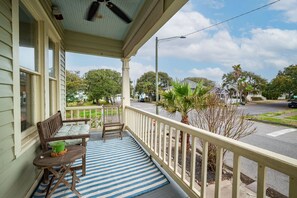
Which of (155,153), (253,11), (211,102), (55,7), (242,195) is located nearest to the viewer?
(242,195)

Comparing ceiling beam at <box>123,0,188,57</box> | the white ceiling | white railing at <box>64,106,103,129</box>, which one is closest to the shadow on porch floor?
white railing at <box>64,106,103,129</box>

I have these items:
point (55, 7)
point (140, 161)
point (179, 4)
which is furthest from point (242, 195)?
point (55, 7)

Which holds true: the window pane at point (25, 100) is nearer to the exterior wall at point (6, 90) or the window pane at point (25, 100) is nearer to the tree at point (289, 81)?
the exterior wall at point (6, 90)

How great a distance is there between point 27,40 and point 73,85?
21.2ft

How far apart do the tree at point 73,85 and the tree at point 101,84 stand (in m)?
0.37

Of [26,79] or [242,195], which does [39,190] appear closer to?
[26,79]

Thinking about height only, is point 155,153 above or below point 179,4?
below

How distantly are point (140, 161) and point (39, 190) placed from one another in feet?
4.73

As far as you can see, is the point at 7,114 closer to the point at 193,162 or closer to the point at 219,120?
the point at 193,162

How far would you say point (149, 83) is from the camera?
31891 millimetres

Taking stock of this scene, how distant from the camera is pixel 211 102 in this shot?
3008 millimetres

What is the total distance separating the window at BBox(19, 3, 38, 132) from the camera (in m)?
1.84

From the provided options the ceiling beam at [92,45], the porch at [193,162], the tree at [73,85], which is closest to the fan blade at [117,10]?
the porch at [193,162]

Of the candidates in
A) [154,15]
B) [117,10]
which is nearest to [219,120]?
[154,15]
